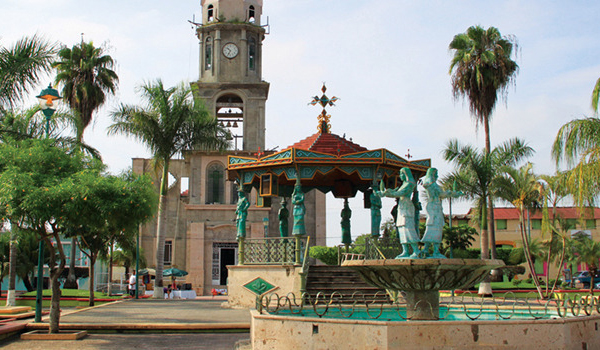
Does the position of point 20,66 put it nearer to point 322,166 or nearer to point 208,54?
point 322,166

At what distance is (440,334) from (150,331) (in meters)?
7.58

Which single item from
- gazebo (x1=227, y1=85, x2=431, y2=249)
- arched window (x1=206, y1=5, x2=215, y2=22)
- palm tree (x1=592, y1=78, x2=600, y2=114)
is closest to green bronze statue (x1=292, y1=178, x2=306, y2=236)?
gazebo (x1=227, y1=85, x2=431, y2=249)

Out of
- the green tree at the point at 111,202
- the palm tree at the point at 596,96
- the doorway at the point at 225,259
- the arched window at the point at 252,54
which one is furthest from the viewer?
the arched window at the point at 252,54

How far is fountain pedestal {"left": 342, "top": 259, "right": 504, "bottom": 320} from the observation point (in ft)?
34.3

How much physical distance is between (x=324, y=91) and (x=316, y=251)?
20365mm

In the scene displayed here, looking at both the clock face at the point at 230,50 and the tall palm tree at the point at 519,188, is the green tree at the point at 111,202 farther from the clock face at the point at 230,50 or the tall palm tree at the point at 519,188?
the clock face at the point at 230,50

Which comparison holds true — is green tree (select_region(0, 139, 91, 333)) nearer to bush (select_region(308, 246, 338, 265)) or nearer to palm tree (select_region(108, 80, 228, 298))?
palm tree (select_region(108, 80, 228, 298))

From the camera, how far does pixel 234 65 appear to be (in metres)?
41.9

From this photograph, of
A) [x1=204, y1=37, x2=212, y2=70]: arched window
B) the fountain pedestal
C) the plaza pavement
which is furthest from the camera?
[x1=204, y1=37, x2=212, y2=70]: arched window

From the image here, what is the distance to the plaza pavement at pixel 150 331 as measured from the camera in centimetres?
1271

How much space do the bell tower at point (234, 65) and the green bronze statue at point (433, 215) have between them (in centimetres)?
3027

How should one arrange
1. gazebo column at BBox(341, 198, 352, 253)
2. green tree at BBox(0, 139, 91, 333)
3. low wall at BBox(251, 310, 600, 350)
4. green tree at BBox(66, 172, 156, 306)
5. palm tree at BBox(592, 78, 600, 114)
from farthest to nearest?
gazebo column at BBox(341, 198, 352, 253) → palm tree at BBox(592, 78, 600, 114) → green tree at BBox(66, 172, 156, 306) → green tree at BBox(0, 139, 91, 333) → low wall at BBox(251, 310, 600, 350)

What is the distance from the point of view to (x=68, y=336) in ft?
44.0

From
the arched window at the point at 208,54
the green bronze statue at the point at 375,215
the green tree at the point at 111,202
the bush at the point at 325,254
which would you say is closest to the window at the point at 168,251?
the bush at the point at 325,254
